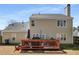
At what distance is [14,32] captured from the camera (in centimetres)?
12725

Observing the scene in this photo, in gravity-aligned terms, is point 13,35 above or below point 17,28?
below

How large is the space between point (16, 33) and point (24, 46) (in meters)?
0.29

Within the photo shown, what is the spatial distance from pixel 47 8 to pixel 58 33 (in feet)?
1.67

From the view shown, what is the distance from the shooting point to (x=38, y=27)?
418ft

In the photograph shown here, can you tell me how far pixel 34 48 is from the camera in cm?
12731

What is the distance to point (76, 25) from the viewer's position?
127 m

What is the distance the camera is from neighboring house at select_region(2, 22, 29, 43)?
417ft

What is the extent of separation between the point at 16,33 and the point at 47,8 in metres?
0.74

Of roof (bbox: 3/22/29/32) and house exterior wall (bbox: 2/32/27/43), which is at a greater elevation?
roof (bbox: 3/22/29/32)

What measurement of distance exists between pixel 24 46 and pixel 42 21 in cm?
57

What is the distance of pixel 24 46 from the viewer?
12731 centimetres

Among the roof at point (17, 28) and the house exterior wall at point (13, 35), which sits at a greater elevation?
the roof at point (17, 28)

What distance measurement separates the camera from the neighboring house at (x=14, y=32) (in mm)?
127250
